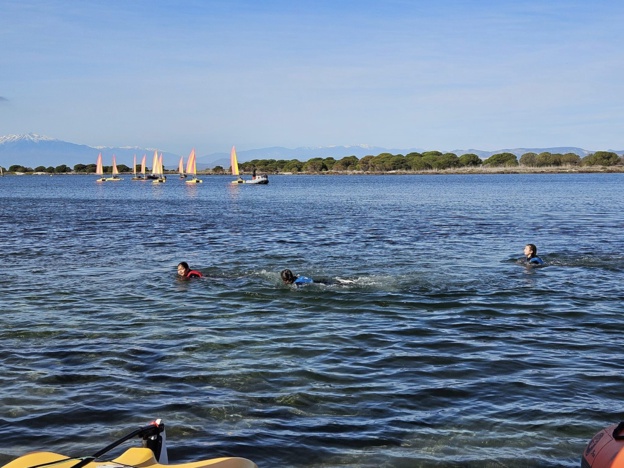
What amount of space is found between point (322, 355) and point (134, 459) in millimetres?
6770

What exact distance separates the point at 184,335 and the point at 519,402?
757 cm

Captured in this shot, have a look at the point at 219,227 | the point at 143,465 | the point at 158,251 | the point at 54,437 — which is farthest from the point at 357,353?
the point at 219,227

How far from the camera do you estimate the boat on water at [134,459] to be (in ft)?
21.7

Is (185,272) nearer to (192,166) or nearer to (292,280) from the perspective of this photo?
(292,280)

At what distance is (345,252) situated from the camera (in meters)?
28.9

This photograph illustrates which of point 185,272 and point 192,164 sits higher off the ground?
point 192,164

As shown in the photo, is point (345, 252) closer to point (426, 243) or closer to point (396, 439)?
point (426, 243)

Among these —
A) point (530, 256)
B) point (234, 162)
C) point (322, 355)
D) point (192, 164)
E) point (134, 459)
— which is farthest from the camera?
point (192, 164)

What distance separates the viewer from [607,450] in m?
6.99

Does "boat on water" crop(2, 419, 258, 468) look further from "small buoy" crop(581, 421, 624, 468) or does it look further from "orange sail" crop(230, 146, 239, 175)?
"orange sail" crop(230, 146, 239, 175)

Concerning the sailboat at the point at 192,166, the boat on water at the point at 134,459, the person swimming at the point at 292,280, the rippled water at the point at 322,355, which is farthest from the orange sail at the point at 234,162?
the boat on water at the point at 134,459

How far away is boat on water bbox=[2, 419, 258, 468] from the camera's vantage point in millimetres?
6616

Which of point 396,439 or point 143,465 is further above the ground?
point 143,465

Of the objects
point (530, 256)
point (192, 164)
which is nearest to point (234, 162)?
point (192, 164)
